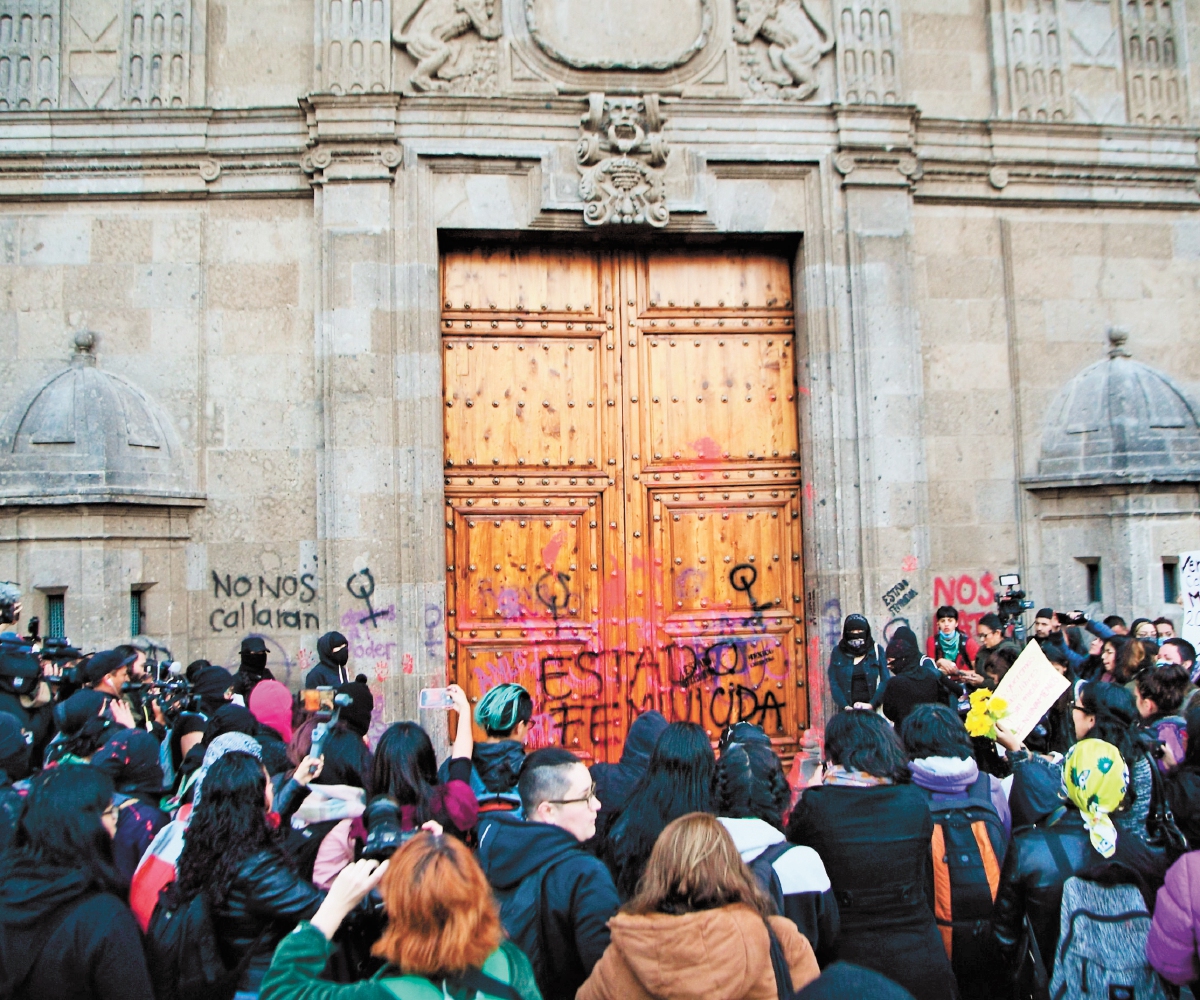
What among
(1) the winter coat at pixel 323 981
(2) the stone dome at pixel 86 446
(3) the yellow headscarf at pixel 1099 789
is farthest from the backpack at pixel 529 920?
(2) the stone dome at pixel 86 446

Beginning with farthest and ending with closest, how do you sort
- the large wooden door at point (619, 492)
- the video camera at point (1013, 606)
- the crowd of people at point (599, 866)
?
1. the large wooden door at point (619, 492)
2. the video camera at point (1013, 606)
3. the crowd of people at point (599, 866)

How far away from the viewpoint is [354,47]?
8578mm

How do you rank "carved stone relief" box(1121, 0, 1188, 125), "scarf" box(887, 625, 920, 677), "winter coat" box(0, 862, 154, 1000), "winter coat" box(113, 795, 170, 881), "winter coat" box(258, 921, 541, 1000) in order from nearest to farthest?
"winter coat" box(258, 921, 541, 1000), "winter coat" box(0, 862, 154, 1000), "winter coat" box(113, 795, 170, 881), "scarf" box(887, 625, 920, 677), "carved stone relief" box(1121, 0, 1188, 125)

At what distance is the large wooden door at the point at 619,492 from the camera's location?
8.74 metres

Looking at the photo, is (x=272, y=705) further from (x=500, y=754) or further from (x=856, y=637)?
(x=856, y=637)

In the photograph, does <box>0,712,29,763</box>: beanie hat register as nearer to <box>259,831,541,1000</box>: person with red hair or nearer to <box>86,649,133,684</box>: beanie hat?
<box>86,649,133,684</box>: beanie hat

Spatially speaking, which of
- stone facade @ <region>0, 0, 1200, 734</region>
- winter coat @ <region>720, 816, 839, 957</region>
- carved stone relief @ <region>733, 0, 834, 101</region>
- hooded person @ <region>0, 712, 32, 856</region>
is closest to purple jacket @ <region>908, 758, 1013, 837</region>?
winter coat @ <region>720, 816, 839, 957</region>

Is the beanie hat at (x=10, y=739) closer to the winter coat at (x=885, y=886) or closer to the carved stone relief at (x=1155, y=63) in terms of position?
the winter coat at (x=885, y=886)

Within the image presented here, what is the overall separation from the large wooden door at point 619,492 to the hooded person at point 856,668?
119 cm

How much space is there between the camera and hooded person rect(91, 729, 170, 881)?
12.3 feet

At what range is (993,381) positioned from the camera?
928 cm

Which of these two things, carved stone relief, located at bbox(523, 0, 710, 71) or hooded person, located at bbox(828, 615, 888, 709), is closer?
hooded person, located at bbox(828, 615, 888, 709)

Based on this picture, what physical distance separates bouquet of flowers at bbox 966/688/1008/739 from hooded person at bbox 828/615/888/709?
231cm

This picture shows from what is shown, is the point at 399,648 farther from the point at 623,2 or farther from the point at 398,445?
the point at 623,2
